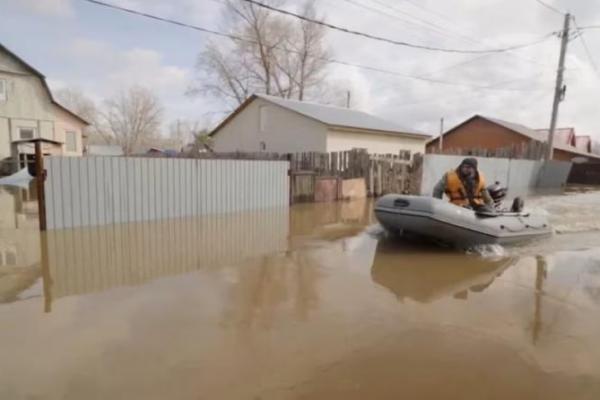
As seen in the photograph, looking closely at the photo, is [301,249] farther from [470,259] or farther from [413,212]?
[470,259]

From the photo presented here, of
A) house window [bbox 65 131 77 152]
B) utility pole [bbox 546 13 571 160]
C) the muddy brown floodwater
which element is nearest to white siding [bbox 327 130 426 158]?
utility pole [bbox 546 13 571 160]

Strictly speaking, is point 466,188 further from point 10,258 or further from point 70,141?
point 70,141

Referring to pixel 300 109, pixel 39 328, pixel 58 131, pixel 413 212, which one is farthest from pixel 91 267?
pixel 58 131

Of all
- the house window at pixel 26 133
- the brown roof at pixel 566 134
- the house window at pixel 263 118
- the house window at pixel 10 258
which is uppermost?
the brown roof at pixel 566 134

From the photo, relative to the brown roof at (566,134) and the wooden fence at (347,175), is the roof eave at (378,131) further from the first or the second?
the brown roof at (566,134)

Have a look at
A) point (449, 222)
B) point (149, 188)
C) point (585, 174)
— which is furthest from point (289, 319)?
point (585, 174)

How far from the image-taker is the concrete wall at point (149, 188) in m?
7.27

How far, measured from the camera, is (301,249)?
6.72 meters

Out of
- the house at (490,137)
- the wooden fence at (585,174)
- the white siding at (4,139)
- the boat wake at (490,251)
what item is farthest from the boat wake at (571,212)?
the white siding at (4,139)

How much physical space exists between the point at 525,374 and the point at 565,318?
1.50 metres

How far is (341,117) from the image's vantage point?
20328 mm

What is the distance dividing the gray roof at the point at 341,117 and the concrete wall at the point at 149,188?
8.65 metres

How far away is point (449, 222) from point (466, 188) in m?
1.14

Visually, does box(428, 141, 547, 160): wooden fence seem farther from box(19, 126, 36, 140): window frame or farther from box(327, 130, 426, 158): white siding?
box(19, 126, 36, 140): window frame
